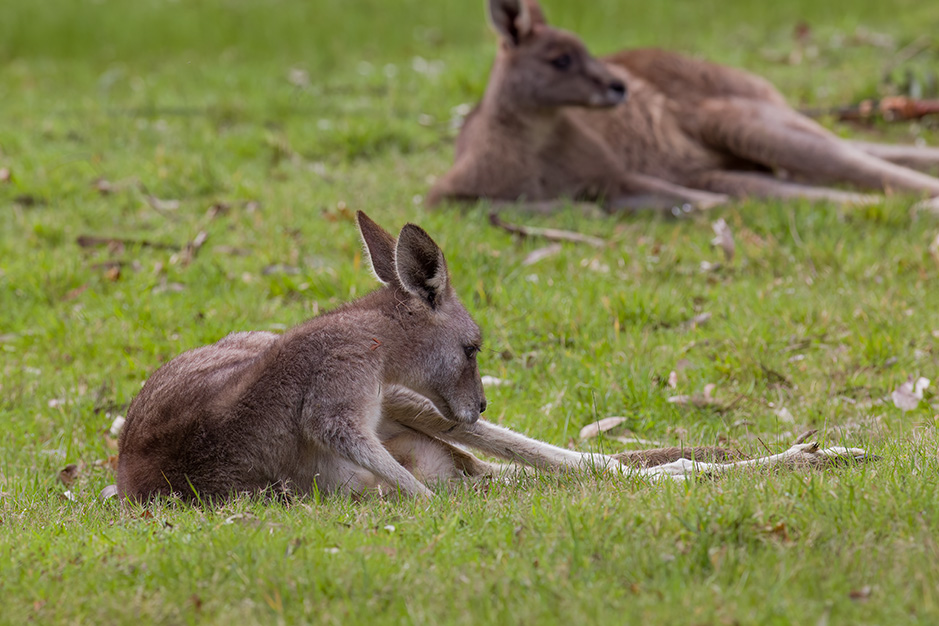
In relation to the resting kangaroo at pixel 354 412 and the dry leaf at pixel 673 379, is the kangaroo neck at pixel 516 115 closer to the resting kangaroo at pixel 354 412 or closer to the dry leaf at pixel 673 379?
the dry leaf at pixel 673 379

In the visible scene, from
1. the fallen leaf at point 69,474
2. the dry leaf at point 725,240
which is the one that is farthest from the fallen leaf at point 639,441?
the fallen leaf at point 69,474

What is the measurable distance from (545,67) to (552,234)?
1.48 meters

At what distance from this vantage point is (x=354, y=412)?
3576 mm

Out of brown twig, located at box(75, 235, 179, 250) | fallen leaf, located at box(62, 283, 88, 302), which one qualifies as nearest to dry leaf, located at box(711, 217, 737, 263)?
brown twig, located at box(75, 235, 179, 250)

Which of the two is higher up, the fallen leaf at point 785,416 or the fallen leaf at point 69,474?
the fallen leaf at point 785,416

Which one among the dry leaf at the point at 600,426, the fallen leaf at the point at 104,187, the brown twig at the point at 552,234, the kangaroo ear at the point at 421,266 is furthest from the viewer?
the fallen leaf at the point at 104,187

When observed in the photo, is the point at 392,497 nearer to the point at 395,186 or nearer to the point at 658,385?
the point at 658,385

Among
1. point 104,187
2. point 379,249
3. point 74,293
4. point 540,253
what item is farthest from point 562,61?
point 379,249

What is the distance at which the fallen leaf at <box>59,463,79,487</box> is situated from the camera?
4.34m

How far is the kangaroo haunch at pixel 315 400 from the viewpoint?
359 cm

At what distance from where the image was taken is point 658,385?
4.94 m

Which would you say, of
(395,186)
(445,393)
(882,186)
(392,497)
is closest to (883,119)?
(882,186)

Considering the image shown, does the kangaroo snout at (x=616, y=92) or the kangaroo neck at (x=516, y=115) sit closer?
the kangaroo snout at (x=616, y=92)

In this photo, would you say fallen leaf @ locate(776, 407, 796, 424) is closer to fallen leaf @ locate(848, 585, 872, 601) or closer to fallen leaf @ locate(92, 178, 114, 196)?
fallen leaf @ locate(848, 585, 872, 601)
